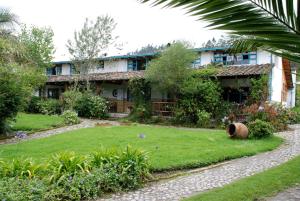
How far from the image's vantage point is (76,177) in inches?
289

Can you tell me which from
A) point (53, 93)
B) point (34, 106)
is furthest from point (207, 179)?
point (53, 93)

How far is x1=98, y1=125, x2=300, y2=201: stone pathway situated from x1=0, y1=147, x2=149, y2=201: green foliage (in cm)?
37

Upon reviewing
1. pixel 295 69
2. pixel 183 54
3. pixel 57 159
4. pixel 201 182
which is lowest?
pixel 201 182

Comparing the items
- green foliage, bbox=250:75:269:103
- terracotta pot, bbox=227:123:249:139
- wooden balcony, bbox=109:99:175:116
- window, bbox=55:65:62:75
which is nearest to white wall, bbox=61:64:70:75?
window, bbox=55:65:62:75

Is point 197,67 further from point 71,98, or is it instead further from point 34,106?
point 34,106

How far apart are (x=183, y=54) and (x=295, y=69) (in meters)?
21.0

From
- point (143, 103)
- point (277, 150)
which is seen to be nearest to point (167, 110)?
point (143, 103)

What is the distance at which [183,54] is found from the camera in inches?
919

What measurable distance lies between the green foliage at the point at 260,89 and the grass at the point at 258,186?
38.3 feet

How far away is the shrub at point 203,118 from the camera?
20.9 meters

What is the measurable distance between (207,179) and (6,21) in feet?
44.0

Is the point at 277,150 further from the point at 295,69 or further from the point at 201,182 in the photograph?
A: the point at 295,69

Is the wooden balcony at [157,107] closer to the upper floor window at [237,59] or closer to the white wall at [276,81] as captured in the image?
the upper floor window at [237,59]

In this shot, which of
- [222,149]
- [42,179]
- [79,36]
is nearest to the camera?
[42,179]
